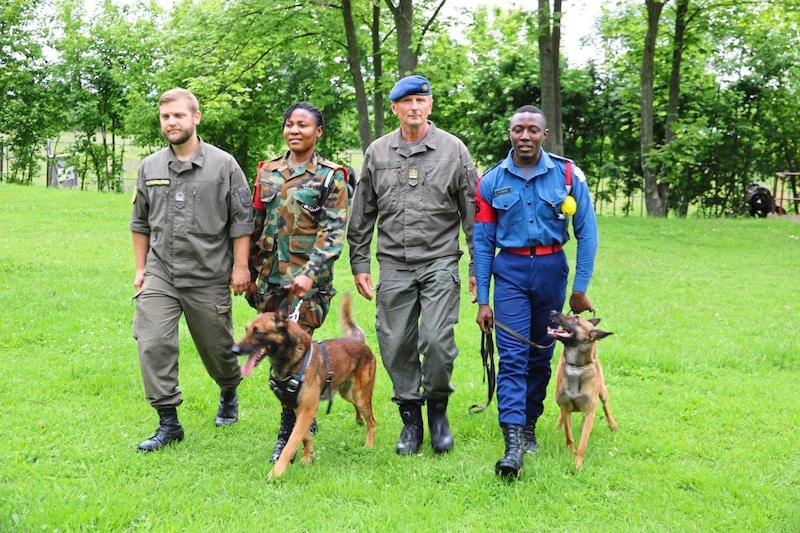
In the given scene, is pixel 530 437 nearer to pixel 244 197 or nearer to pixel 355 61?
pixel 244 197

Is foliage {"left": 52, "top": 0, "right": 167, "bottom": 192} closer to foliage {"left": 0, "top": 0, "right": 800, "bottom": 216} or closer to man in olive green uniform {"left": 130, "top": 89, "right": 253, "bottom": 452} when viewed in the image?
foliage {"left": 0, "top": 0, "right": 800, "bottom": 216}

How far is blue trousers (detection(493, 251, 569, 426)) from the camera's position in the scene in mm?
5418

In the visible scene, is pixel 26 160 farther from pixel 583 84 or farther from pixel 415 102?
pixel 415 102

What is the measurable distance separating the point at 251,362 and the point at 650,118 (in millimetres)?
20731

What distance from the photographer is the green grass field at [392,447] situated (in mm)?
4633

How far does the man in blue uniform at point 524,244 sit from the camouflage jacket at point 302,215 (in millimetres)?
989

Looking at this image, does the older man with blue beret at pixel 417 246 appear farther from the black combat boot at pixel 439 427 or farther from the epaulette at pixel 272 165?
the epaulette at pixel 272 165

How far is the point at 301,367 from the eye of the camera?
5.25m

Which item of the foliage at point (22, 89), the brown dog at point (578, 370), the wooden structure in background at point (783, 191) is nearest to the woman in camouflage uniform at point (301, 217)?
the brown dog at point (578, 370)

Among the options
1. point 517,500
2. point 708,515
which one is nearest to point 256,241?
point 517,500

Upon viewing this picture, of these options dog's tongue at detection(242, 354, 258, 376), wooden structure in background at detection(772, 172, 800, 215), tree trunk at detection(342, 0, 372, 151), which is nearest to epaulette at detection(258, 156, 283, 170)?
dog's tongue at detection(242, 354, 258, 376)

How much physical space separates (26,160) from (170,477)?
33537 millimetres

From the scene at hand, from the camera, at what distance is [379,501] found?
4859 millimetres

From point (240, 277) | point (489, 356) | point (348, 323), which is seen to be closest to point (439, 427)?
point (489, 356)
